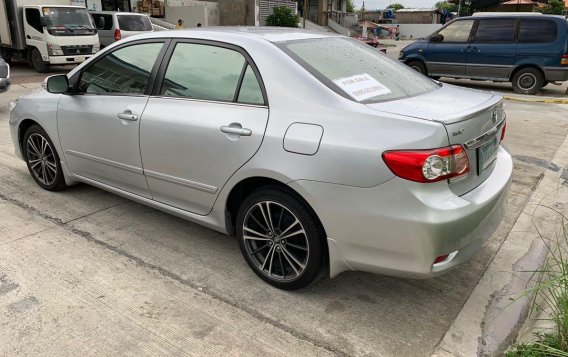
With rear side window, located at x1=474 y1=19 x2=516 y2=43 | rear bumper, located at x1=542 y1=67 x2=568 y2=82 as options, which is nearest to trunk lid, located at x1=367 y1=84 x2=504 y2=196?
rear bumper, located at x1=542 y1=67 x2=568 y2=82

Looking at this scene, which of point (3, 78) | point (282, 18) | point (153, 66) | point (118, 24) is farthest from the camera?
point (282, 18)

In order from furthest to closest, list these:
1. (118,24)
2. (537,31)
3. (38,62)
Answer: (118,24) → (38,62) → (537,31)

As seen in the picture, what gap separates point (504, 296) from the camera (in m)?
3.02

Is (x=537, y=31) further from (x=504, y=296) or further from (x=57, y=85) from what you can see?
(x=57, y=85)

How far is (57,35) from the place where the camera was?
14023 mm

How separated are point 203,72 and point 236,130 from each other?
605 millimetres

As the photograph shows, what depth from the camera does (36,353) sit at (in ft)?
8.14

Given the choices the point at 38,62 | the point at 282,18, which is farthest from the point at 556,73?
the point at 282,18

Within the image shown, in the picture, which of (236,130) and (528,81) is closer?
(236,130)

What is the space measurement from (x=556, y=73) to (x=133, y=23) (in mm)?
13417

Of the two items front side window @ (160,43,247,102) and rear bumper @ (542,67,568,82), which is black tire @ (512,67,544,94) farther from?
front side window @ (160,43,247,102)

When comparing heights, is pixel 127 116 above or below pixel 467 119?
below

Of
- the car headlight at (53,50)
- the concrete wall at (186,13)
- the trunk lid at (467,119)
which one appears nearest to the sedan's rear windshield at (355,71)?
the trunk lid at (467,119)

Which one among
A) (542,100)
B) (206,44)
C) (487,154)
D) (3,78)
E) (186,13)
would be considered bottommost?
(542,100)
